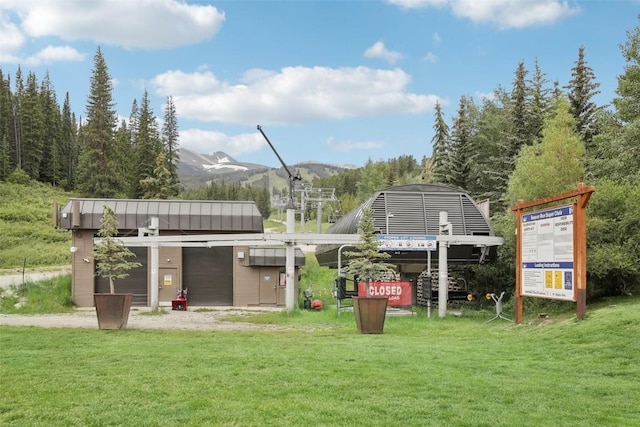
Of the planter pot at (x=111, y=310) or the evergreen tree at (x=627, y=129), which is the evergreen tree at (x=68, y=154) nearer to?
the evergreen tree at (x=627, y=129)

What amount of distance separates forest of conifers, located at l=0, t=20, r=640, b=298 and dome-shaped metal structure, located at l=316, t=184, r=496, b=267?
3.84ft

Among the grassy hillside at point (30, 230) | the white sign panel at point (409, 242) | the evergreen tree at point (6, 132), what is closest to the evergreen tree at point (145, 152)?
the grassy hillside at point (30, 230)

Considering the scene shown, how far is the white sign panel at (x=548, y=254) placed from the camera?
46.4 ft

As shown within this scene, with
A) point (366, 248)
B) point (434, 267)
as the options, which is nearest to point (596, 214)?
point (366, 248)

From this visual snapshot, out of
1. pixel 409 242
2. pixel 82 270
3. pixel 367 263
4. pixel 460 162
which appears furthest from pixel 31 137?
pixel 367 263

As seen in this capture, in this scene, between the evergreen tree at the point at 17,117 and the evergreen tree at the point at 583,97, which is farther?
the evergreen tree at the point at 17,117

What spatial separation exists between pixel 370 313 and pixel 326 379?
6809mm

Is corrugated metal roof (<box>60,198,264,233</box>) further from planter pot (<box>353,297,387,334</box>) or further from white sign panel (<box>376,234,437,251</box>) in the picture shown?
planter pot (<box>353,297,387,334</box>)

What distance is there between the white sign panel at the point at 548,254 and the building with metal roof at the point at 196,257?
1380 cm

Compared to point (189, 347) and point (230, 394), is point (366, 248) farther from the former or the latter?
point (230, 394)

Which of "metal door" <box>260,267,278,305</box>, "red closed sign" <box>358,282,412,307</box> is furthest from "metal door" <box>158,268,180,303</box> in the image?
"red closed sign" <box>358,282,412,307</box>

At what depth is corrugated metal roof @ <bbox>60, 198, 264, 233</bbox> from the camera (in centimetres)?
2728

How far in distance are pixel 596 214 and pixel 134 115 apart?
89660 millimetres

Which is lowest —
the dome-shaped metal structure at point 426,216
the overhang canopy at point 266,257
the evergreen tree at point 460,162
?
the overhang canopy at point 266,257
